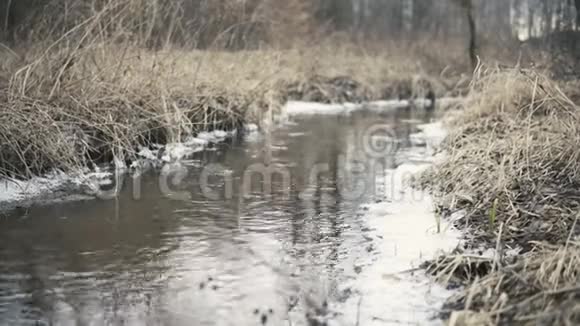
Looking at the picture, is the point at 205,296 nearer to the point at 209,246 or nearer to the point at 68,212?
the point at 209,246

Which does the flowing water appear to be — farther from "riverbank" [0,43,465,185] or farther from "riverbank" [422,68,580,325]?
Answer: "riverbank" [0,43,465,185]

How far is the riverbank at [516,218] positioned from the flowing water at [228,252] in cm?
26

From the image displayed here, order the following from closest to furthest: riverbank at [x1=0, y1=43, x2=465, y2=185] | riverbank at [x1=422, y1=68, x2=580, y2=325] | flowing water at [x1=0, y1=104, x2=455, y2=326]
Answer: riverbank at [x1=422, y1=68, x2=580, y2=325] < flowing water at [x1=0, y1=104, x2=455, y2=326] < riverbank at [x1=0, y1=43, x2=465, y2=185]

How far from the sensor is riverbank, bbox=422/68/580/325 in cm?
347

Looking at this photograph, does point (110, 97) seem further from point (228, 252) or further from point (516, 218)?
point (516, 218)

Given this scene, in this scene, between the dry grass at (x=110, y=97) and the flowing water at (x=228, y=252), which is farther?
the dry grass at (x=110, y=97)

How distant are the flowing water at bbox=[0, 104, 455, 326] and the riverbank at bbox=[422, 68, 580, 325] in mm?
264

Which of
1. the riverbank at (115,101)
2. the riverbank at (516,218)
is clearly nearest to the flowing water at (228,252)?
the riverbank at (516,218)

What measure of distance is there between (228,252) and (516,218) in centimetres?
225

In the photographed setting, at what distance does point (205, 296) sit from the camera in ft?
13.6

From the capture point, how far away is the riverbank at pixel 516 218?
3471 mm

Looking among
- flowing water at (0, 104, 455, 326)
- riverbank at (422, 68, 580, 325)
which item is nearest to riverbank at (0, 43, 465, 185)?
flowing water at (0, 104, 455, 326)

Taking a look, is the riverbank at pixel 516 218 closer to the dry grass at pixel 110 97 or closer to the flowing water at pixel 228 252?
the flowing water at pixel 228 252

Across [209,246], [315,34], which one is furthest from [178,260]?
[315,34]
